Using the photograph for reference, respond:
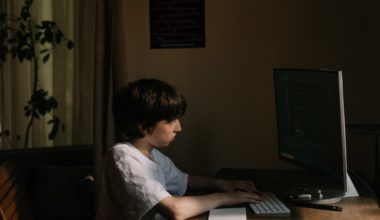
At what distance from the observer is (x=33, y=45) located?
3.06 metres

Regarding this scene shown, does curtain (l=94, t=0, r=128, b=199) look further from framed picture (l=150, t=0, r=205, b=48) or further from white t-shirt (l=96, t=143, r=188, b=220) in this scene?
white t-shirt (l=96, t=143, r=188, b=220)

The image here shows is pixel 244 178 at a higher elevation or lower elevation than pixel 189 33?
lower

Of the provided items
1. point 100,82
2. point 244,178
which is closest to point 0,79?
point 100,82

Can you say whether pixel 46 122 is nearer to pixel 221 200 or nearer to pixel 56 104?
pixel 56 104

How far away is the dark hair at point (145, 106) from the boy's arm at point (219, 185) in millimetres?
408

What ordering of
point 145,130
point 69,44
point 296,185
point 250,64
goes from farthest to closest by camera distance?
point 69,44
point 250,64
point 296,185
point 145,130

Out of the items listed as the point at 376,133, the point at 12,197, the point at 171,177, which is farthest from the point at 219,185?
→ the point at 12,197

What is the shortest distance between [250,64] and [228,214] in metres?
1.18

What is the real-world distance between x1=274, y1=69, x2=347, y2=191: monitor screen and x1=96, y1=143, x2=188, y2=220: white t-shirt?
0.56 metres

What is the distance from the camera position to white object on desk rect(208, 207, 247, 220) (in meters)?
1.74

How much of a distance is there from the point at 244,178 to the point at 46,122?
53.0 inches

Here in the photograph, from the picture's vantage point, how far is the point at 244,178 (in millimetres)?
2375

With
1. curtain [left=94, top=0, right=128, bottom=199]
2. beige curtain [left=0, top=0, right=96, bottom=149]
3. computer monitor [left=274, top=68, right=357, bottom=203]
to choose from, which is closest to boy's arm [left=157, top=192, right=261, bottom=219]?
computer monitor [left=274, top=68, right=357, bottom=203]

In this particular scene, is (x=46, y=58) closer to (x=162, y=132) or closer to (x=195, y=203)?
(x=162, y=132)
